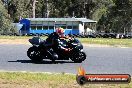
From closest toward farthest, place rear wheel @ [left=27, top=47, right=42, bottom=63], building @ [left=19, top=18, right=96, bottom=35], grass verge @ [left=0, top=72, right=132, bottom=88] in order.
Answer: grass verge @ [left=0, top=72, right=132, bottom=88] → rear wheel @ [left=27, top=47, right=42, bottom=63] → building @ [left=19, top=18, right=96, bottom=35]

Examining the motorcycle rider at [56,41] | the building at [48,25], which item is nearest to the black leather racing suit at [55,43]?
the motorcycle rider at [56,41]

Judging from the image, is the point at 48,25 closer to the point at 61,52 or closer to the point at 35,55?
the point at 35,55

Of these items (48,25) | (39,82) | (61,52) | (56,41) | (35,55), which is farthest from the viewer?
(48,25)

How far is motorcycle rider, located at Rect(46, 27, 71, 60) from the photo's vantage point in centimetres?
1558

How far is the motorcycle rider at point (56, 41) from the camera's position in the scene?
51.1ft

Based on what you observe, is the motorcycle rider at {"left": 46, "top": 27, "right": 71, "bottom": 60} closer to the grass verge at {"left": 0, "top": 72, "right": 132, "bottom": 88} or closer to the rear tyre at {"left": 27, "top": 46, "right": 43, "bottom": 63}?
the rear tyre at {"left": 27, "top": 46, "right": 43, "bottom": 63}

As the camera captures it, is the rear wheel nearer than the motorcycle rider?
No

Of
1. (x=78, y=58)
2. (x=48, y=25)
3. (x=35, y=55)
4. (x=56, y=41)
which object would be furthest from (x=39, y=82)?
(x=48, y=25)

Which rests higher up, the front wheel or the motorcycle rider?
the motorcycle rider

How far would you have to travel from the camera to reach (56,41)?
15.6 metres

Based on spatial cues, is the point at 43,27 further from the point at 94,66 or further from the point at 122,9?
the point at 94,66

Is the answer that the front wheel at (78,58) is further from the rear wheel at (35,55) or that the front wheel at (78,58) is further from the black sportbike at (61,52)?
the rear wheel at (35,55)

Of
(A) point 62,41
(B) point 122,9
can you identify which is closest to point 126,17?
(B) point 122,9

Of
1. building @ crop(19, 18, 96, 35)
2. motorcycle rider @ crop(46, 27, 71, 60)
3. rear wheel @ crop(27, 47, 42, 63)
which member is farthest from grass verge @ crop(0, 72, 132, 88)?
building @ crop(19, 18, 96, 35)
